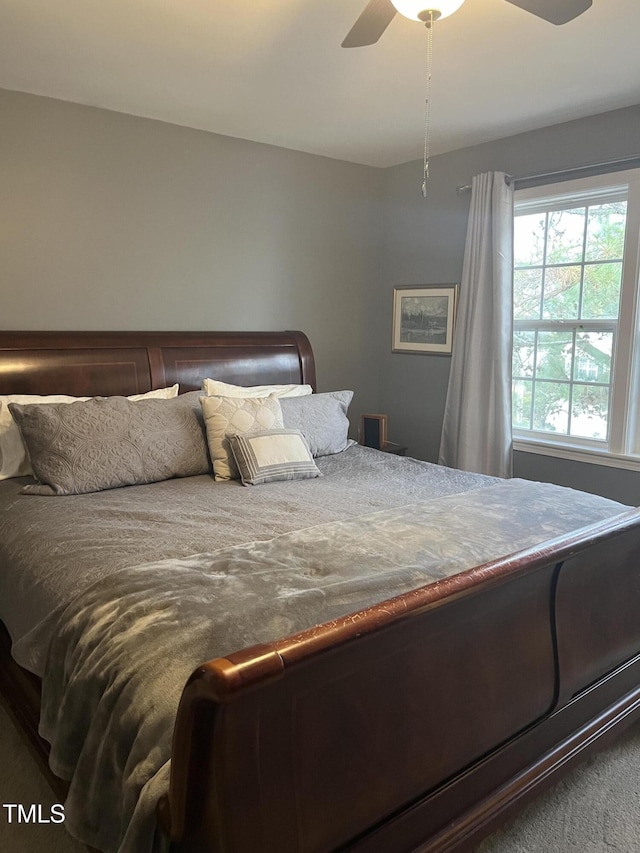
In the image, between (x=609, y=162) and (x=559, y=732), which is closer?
(x=559, y=732)

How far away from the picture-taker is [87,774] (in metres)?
1.38

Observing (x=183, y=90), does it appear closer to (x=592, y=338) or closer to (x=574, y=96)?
(x=574, y=96)

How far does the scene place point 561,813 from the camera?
6.06 feet

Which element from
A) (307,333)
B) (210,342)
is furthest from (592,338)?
(210,342)

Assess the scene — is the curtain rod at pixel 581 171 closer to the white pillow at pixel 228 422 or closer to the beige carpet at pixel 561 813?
the white pillow at pixel 228 422

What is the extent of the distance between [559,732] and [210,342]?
260 centimetres

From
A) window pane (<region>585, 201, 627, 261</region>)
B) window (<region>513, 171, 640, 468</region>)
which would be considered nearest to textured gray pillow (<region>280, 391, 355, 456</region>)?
window (<region>513, 171, 640, 468</region>)

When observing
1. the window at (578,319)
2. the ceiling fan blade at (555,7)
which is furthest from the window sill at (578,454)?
the ceiling fan blade at (555,7)

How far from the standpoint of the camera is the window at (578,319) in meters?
3.24

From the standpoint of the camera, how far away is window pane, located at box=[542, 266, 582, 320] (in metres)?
Result: 3.50

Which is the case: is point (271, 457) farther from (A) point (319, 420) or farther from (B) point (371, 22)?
(B) point (371, 22)

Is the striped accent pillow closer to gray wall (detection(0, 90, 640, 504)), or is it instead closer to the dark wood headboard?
the dark wood headboard

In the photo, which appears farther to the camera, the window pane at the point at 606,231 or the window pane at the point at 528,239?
the window pane at the point at 528,239

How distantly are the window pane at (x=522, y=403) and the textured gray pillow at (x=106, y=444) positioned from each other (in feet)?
6.41
